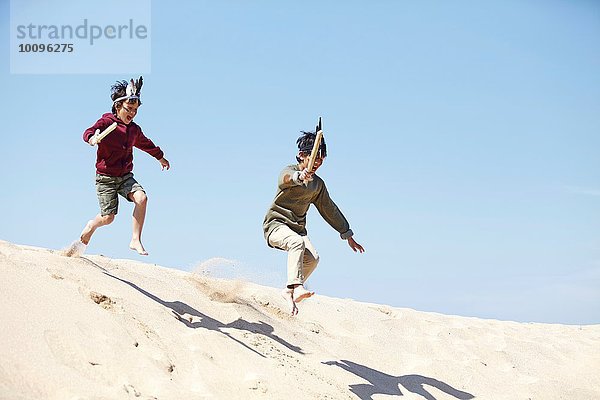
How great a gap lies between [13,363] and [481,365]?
471 centimetres

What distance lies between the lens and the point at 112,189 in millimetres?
5520

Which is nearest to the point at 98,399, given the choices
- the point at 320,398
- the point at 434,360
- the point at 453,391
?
the point at 320,398

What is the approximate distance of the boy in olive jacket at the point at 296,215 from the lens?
202 inches

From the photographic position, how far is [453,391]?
5.80m

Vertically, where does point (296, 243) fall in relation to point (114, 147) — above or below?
below

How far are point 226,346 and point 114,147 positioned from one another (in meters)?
2.05

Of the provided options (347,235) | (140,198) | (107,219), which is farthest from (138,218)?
(347,235)

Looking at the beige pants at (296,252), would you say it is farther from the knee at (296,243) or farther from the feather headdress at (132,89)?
the feather headdress at (132,89)

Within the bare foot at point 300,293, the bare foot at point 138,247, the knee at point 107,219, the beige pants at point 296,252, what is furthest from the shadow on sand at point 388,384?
the knee at point 107,219

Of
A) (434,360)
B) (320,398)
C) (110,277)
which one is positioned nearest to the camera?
(320,398)

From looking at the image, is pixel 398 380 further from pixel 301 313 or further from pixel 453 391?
pixel 301 313

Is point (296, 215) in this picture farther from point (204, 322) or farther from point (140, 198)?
point (140, 198)

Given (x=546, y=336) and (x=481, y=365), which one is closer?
(x=481, y=365)

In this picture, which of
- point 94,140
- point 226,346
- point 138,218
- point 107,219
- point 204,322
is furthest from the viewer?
point 107,219
